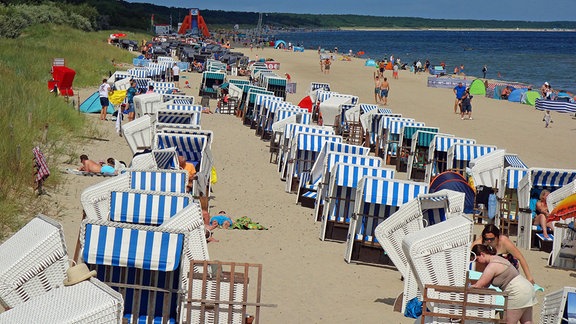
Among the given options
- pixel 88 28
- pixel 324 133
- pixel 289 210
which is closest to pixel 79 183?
pixel 289 210

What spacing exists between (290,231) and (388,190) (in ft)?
6.81

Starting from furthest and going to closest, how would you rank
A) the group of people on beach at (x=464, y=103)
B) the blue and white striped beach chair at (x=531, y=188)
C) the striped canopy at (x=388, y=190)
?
1. the group of people on beach at (x=464, y=103)
2. the blue and white striped beach chair at (x=531, y=188)
3. the striped canopy at (x=388, y=190)

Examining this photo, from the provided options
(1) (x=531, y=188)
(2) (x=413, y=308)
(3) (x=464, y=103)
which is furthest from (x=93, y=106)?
(2) (x=413, y=308)

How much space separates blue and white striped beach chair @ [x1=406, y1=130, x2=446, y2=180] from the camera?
17.0 meters

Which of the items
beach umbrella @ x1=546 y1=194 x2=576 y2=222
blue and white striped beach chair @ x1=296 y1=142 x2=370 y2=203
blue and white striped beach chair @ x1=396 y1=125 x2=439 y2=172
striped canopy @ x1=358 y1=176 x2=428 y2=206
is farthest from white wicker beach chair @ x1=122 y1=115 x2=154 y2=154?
beach umbrella @ x1=546 y1=194 x2=576 y2=222

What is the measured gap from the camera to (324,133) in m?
16.3

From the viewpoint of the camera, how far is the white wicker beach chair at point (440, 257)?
7.57 m

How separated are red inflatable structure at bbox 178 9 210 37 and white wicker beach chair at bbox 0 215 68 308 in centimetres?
7561

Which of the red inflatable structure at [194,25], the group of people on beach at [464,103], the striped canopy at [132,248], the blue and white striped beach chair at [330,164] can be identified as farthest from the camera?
the red inflatable structure at [194,25]

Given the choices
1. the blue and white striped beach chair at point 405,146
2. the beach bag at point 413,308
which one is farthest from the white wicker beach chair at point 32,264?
the blue and white striped beach chair at point 405,146

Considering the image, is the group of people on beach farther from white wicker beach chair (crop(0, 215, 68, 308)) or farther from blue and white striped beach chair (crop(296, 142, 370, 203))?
white wicker beach chair (crop(0, 215, 68, 308))

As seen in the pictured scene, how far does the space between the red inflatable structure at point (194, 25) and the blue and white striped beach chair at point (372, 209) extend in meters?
71.5

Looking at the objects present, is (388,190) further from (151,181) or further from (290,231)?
(151,181)

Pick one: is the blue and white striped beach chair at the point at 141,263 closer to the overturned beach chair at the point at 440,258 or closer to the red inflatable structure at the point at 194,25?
the overturned beach chair at the point at 440,258
